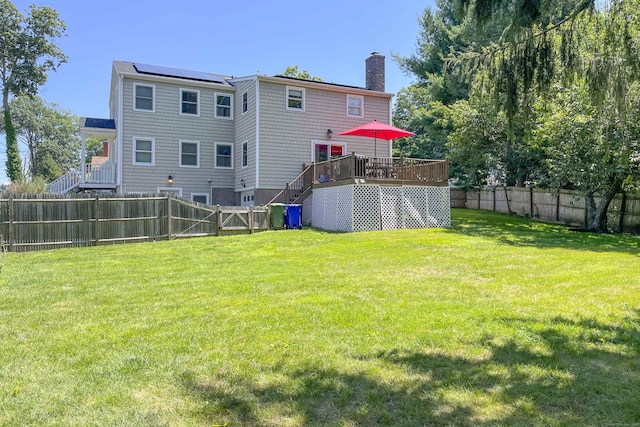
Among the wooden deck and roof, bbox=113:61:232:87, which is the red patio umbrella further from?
roof, bbox=113:61:232:87

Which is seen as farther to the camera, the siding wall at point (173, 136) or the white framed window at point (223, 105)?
the white framed window at point (223, 105)

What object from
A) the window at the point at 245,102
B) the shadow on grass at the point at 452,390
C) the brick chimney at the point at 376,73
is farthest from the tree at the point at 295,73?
the shadow on grass at the point at 452,390

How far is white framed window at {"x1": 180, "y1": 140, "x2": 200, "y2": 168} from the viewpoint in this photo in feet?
61.4

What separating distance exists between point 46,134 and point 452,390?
203 ft

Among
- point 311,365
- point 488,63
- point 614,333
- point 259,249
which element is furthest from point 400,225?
point 311,365

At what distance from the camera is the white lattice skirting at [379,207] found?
1423cm

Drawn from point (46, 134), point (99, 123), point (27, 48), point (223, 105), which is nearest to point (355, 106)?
point (223, 105)

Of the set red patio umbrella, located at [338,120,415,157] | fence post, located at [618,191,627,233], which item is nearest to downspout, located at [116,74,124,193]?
red patio umbrella, located at [338,120,415,157]

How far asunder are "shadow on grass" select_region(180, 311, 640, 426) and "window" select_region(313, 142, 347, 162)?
16.1 meters

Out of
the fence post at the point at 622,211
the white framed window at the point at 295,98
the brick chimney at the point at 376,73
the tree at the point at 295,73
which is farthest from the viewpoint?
the tree at the point at 295,73

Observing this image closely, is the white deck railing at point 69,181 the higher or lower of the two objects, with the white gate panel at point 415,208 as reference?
higher

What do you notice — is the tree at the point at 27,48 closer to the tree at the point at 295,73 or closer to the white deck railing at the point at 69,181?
the white deck railing at the point at 69,181

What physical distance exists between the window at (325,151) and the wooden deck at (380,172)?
225 cm

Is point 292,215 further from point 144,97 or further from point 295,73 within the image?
point 295,73
